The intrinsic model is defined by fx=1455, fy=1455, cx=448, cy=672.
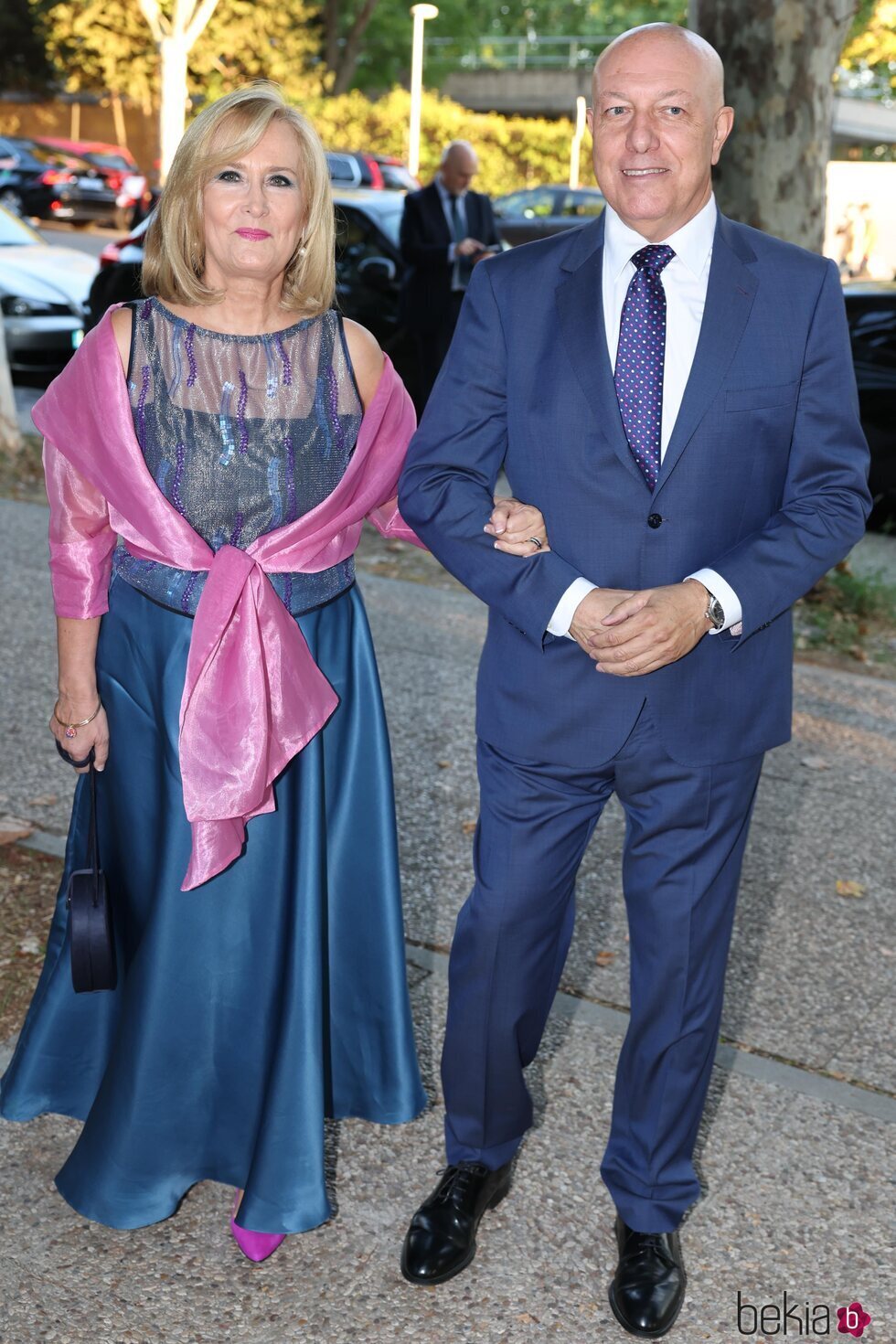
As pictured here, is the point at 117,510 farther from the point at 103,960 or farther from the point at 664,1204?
the point at 664,1204

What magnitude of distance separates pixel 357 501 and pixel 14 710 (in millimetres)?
3462

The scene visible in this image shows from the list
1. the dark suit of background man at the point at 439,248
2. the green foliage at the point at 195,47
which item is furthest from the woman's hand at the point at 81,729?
the green foliage at the point at 195,47

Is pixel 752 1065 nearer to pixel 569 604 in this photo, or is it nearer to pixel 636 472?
pixel 569 604

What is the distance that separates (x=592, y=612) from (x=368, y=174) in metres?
28.1

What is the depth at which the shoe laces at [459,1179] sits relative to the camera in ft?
9.76

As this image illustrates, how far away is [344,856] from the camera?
3.08 metres

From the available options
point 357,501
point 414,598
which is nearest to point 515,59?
point 414,598

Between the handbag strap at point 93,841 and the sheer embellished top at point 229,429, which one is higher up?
the sheer embellished top at point 229,429

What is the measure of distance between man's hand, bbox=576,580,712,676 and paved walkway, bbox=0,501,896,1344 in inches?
50.4

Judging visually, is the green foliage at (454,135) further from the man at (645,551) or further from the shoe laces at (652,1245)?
the shoe laces at (652,1245)

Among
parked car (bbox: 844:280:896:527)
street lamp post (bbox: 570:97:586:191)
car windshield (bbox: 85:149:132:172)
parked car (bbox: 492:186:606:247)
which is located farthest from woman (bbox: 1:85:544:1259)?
street lamp post (bbox: 570:97:586:191)

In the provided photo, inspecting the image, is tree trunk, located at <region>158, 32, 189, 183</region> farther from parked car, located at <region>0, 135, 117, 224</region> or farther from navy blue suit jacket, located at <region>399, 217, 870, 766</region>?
navy blue suit jacket, located at <region>399, 217, 870, 766</region>

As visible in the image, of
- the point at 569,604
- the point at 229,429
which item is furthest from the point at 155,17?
the point at 569,604

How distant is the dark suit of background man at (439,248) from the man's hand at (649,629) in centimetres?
878
